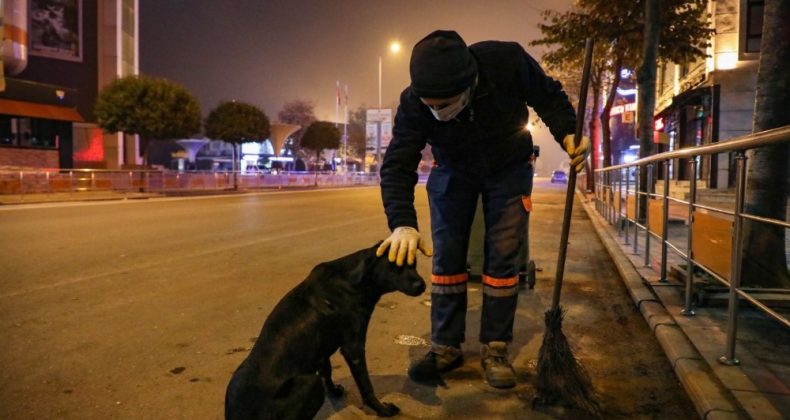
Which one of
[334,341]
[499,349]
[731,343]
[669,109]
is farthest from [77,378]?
[669,109]

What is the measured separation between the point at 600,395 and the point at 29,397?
2823 millimetres

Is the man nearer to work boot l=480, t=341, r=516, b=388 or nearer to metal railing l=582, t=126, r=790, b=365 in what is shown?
work boot l=480, t=341, r=516, b=388

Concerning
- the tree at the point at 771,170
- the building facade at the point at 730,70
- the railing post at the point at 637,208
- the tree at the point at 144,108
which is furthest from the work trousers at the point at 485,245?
the tree at the point at 144,108

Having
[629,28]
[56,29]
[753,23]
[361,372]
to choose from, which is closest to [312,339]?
[361,372]

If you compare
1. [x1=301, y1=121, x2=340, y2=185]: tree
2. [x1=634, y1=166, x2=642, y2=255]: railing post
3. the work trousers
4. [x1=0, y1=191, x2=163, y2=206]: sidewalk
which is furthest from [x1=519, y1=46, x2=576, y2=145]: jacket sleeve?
[x1=301, y1=121, x2=340, y2=185]: tree

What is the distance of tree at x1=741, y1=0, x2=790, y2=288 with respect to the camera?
4.29 m

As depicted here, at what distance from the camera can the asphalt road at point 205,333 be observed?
2.79 m

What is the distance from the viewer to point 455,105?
2705 millimetres

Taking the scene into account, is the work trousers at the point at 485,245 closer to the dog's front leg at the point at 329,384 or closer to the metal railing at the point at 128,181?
the dog's front leg at the point at 329,384

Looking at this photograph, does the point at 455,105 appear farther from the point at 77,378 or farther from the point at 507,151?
the point at 77,378

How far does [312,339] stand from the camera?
7.44 ft

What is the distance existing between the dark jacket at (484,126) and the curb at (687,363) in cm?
136

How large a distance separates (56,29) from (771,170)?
4030 cm

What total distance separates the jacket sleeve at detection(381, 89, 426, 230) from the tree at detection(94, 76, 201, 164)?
25.9m
